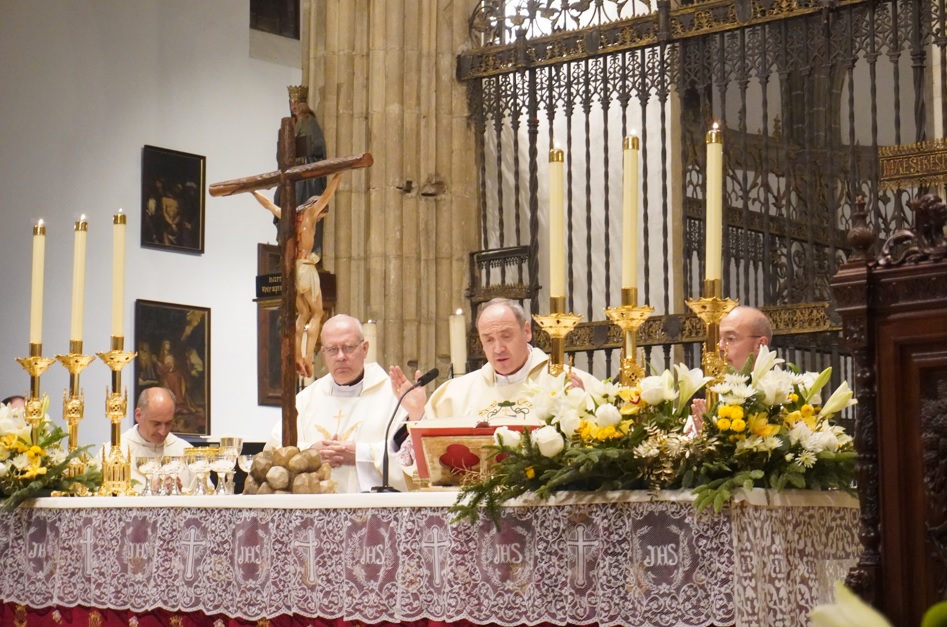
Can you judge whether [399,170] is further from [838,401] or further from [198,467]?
[838,401]

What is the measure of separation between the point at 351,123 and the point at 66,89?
4.24 meters

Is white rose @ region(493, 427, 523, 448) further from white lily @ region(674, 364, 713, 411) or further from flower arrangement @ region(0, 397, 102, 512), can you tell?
flower arrangement @ region(0, 397, 102, 512)

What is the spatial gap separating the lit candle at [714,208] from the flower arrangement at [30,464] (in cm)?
292

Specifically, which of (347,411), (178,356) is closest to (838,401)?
(347,411)

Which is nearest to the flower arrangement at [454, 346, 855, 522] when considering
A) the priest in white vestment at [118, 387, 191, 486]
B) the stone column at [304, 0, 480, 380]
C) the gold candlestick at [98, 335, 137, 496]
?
the gold candlestick at [98, 335, 137, 496]

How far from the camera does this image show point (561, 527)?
3.86 meters

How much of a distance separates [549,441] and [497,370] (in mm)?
2354

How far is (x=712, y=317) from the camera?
13.1 ft

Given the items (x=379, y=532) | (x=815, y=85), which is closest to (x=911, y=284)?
(x=379, y=532)

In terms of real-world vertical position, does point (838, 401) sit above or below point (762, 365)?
below

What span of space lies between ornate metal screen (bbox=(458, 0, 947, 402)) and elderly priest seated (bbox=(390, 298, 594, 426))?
263 cm

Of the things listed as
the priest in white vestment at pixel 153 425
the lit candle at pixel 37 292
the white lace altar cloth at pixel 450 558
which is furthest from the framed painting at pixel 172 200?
the white lace altar cloth at pixel 450 558

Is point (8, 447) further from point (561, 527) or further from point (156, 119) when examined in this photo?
point (156, 119)

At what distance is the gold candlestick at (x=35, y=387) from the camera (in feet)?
18.5
